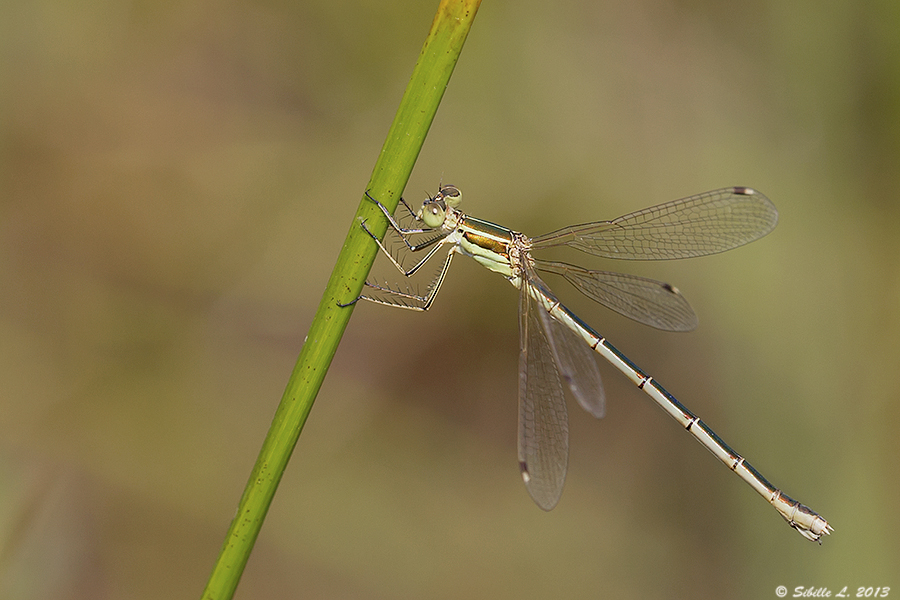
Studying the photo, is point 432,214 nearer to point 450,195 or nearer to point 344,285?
point 450,195

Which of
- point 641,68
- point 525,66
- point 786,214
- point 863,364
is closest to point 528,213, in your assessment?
point 525,66

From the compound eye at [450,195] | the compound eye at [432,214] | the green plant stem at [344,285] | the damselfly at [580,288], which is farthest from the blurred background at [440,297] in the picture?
the green plant stem at [344,285]

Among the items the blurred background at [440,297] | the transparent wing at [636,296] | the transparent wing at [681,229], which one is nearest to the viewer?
the transparent wing at [681,229]

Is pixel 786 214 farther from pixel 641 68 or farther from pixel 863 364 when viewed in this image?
pixel 641 68

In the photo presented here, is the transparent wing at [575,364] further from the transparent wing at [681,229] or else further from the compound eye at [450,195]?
the compound eye at [450,195]

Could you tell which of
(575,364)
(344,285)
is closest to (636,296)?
(575,364)

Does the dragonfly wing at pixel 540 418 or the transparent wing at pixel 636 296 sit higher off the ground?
the transparent wing at pixel 636 296

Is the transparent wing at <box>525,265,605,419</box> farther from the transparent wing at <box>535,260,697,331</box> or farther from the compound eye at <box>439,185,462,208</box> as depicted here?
the compound eye at <box>439,185,462,208</box>
